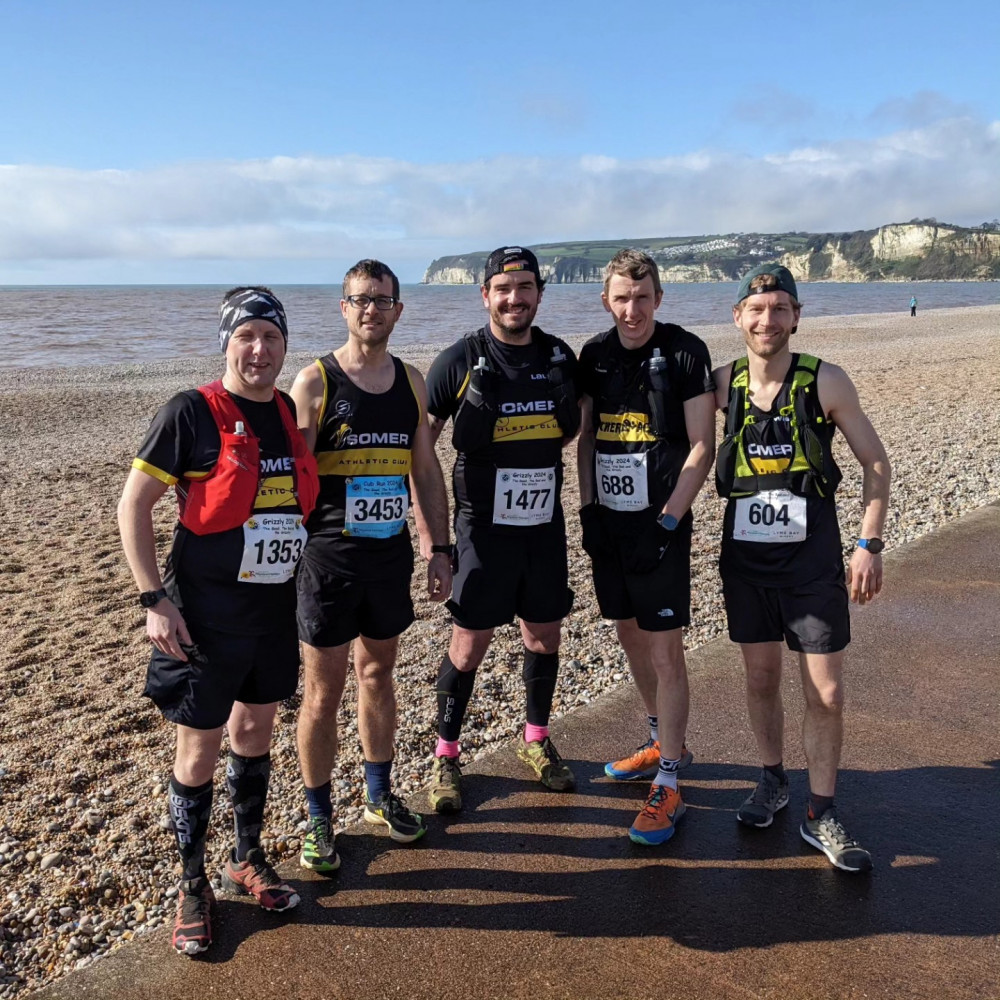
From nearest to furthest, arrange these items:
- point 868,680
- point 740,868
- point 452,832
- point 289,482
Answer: point 289,482
point 740,868
point 452,832
point 868,680

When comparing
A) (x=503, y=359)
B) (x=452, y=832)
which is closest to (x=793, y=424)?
(x=503, y=359)

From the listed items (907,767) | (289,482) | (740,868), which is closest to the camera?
(289,482)

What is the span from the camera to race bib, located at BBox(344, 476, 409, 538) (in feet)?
11.5

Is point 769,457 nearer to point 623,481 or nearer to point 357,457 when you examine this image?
point 623,481

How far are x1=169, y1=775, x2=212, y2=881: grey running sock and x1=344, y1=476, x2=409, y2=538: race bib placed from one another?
3.59 ft

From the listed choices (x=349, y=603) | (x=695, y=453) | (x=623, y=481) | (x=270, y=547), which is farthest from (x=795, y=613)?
(x=270, y=547)

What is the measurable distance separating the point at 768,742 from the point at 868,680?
4.92 feet

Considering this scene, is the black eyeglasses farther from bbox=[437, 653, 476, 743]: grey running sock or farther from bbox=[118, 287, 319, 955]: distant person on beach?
bbox=[437, 653, 476, 743]: grey running sock

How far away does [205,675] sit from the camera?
296 centimetres

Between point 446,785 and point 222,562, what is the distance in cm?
161

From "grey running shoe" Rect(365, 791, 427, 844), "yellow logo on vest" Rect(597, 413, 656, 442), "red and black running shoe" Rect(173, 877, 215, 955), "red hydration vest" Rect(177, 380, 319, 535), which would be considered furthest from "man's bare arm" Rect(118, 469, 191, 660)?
"yellow logo on vest" Rect(597, 413, 656, 442)

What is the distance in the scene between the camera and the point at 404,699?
5.06 metres

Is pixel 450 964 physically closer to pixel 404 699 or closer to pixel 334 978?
pixel 334 978

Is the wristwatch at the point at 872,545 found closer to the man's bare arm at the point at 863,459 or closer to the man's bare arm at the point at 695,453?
the man's bare arm at the point at 863,459
